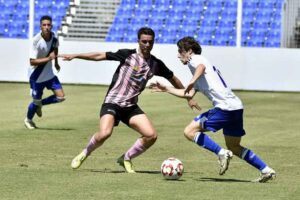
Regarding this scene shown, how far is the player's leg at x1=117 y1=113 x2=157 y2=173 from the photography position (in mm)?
12398

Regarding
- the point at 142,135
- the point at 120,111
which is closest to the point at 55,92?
the point at 120,111

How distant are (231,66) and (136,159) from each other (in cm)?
1656

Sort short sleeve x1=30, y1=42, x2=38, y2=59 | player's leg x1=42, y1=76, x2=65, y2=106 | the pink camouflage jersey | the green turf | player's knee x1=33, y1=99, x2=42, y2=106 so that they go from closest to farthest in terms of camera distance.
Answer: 1. the green turf
2. the pink camouflage jersey
3. short sleeve x1=30, y1=42, x2=38, y2=59
4. player's knee x1=33, y1=99, x2=42, y2=106
5. player's leg x1=42, y1=76, x2=65, y2=106

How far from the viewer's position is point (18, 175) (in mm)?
11688

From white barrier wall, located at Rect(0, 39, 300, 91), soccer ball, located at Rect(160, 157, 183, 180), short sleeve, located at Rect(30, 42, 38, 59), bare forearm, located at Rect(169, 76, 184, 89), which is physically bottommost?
white barrier wall, located at Rect(0, 39, 300, 91)

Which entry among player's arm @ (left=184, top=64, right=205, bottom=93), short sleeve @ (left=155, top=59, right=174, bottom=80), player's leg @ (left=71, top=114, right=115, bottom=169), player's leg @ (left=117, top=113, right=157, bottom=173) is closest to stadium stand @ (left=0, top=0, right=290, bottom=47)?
short sleeve @ (left=155, top=59, right=174, bottom=80)

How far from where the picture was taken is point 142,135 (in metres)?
12.5

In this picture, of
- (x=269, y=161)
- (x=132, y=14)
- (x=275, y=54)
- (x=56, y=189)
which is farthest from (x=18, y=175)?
(x=132, y=14)

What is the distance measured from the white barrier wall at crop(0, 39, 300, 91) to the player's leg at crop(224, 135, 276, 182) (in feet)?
60.6

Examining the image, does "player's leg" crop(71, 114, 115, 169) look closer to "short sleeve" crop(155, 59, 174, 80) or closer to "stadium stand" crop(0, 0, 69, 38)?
"short sleeve" crop(155, 59, 174, 80)

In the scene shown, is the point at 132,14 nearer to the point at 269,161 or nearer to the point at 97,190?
the point at 269,161

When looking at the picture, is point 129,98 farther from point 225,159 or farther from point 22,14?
point 22,14

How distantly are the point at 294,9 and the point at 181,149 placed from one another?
54.2 feet

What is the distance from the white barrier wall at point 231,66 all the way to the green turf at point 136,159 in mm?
4410
